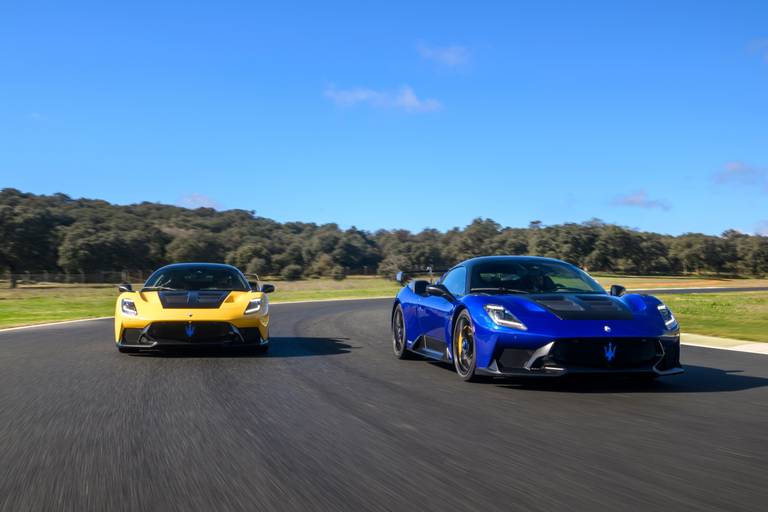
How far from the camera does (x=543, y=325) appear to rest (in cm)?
655

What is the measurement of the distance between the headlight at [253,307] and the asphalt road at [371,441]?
1412 mm

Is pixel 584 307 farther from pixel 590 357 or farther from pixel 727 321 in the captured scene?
pixel 727 321

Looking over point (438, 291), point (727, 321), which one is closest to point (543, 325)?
point (438, 291)

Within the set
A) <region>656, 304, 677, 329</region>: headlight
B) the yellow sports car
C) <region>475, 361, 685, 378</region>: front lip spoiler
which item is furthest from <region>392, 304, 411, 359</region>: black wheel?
<region>656, 304, 677, 329</region>: headlight

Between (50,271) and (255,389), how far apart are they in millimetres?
62452

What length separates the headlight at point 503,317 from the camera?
6.68m

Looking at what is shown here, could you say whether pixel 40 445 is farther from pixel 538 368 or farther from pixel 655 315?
pixel 655 315

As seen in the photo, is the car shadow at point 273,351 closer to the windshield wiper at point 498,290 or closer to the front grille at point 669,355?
the windshield wiper at point 498,290

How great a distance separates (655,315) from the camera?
695 cm

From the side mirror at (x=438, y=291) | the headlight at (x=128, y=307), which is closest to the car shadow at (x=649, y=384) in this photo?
the side mirror at (x=438, y=291)

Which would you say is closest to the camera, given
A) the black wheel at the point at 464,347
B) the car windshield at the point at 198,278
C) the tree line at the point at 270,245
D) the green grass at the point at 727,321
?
the black wheel at the point at 464,347

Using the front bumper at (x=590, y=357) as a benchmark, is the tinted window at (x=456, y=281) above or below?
above

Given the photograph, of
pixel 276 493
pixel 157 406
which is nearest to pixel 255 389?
pixel 157 406

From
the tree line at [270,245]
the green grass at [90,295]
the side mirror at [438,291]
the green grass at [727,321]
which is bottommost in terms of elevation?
the green grass at [90,295]
